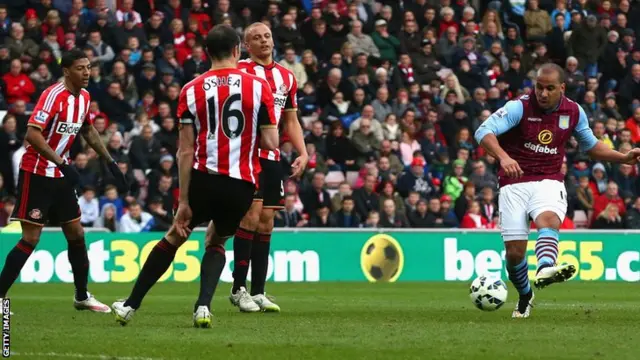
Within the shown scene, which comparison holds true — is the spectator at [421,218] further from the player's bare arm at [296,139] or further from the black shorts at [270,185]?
the player's bare arm at [296,139]

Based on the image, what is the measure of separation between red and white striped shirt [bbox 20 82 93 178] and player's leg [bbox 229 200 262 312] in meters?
1.71

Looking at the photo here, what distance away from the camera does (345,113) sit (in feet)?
81.5

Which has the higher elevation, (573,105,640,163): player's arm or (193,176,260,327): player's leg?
(573,105,640,163): player's arm

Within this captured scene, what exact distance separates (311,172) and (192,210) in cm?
1357

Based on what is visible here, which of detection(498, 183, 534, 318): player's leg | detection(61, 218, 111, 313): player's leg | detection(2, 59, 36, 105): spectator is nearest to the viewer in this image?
detection(498, 183, 534, 318): player's leg

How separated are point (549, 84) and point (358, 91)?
13538 millimetres

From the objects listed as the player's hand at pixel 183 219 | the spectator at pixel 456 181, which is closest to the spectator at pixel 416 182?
the spectator at pixel 456 181

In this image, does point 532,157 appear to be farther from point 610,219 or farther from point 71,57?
point 610,219

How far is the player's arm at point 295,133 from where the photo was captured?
11.4 meters

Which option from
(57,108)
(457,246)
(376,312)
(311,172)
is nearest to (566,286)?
(457,246)

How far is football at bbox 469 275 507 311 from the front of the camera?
12039 mm

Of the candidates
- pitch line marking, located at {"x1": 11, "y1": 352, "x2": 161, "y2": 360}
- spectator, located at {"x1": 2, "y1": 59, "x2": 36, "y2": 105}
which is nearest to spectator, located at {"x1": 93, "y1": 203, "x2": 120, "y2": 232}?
spectator, located at {"x1": 2, "y1": 59, "x2": 36, "y2": 105}

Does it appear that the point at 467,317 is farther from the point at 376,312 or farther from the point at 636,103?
the point at 636,103

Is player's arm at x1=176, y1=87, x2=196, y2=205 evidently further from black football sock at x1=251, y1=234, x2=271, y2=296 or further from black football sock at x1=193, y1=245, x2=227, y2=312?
black football sock at x1=251, y1=234, x2=271, y2=296
